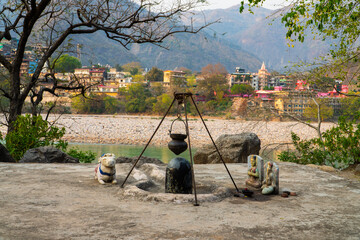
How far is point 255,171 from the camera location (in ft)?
21.0

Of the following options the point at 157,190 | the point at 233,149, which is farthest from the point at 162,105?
the point at 157,190

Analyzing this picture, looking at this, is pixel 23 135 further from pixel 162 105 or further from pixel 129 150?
pixel 162 105

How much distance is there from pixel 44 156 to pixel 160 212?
17.7 feet

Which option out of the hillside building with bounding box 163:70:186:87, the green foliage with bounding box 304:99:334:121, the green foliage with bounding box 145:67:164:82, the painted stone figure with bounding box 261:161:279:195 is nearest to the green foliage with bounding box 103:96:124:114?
the hillside building with bounding box 163:70:186:87

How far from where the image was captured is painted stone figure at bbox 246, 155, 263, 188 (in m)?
6.39

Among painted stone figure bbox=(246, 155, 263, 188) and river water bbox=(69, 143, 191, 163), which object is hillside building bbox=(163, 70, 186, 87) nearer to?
river water bbox=(69, 143, 191, 163)

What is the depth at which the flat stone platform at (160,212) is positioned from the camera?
3.93 meters

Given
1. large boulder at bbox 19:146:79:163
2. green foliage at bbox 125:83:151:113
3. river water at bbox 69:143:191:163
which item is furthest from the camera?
green foliage at bbox 125:83:151:113

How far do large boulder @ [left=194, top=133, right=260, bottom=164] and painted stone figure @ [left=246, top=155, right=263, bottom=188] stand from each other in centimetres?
398

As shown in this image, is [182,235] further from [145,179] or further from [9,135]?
[9,135]

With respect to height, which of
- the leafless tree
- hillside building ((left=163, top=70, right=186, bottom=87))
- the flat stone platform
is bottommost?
the flat stone platform

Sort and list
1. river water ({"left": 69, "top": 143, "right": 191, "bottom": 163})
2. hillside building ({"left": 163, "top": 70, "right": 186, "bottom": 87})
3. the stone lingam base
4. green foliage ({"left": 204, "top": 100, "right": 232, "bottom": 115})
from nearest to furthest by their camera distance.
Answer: the stone lingam base < river water ({"left": 69, "top": 143, "right": 191, "bottom": 163}) < green foliage ({"left": 204, "top": 100, "right": 232, "bottom": 115}) < hillside building ({"left": 163, "top": 70, "right": 186, "bottom": 87})

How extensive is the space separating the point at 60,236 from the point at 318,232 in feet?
8.99

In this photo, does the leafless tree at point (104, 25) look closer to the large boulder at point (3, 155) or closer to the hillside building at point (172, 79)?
the large boulder at point (3, 155)
